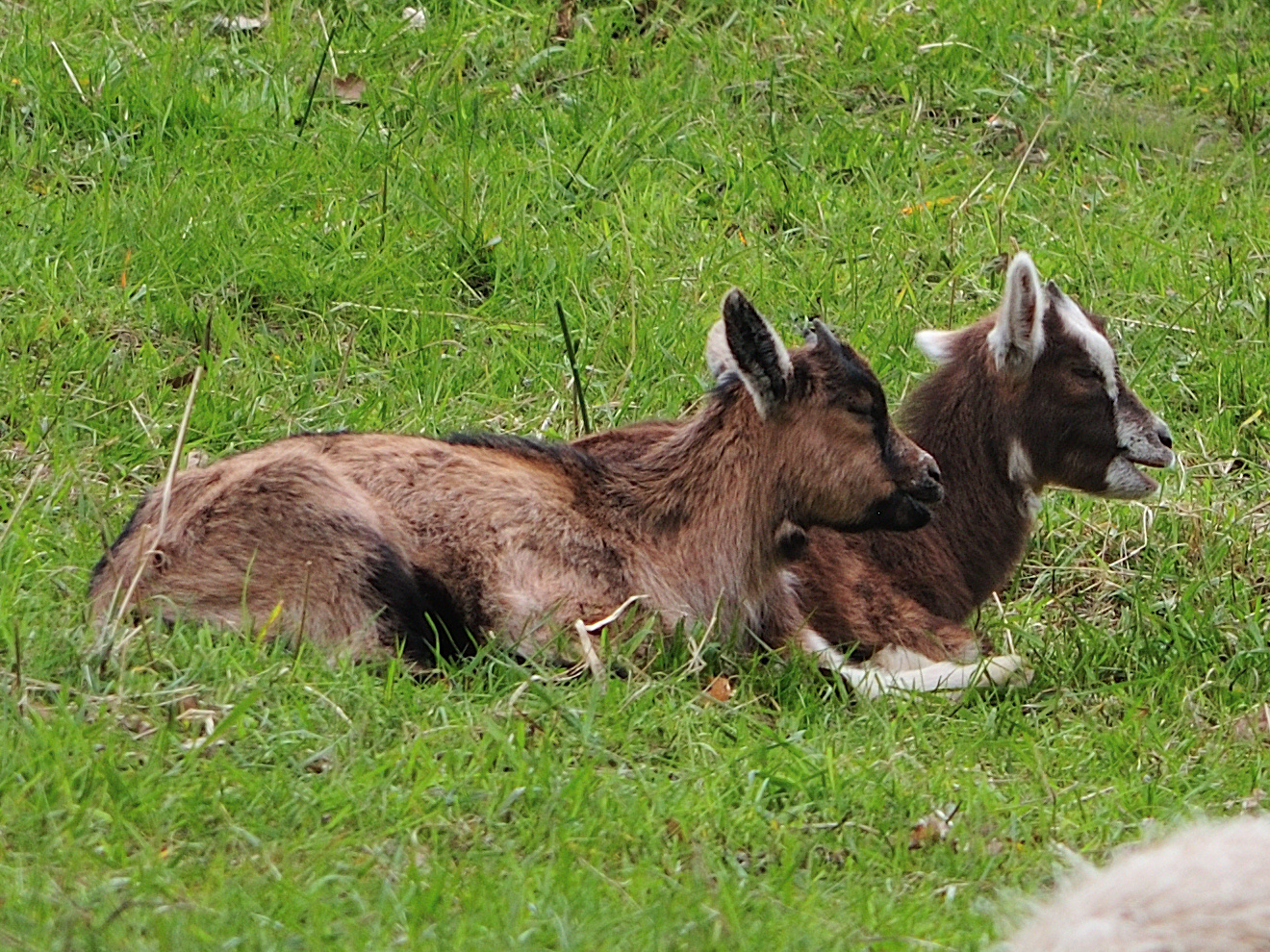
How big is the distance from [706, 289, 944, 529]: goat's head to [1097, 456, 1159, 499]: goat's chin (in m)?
0.81

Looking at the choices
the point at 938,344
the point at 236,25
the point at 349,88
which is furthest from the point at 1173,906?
the point at 236,25

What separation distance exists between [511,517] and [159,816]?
1.72 meters

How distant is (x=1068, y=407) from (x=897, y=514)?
840 millimetres

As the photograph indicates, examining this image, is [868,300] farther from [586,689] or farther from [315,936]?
[315,936]

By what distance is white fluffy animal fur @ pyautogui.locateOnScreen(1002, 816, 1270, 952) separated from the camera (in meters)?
3.15

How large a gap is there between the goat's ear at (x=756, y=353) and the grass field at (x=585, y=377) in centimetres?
81

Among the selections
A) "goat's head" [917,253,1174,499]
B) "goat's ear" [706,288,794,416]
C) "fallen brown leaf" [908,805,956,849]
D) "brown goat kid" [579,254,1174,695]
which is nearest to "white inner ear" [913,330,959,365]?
"brown goat kid" [579,254,1174,695]

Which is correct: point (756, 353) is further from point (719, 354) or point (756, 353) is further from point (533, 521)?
point (533, 521)

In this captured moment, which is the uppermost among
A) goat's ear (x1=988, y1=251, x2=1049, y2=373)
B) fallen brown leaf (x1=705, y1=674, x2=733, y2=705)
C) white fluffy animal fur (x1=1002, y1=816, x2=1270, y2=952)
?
white fluffy animal fur (x1=1002, y1=816, x2=1270, y2=952)

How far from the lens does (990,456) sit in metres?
6.44

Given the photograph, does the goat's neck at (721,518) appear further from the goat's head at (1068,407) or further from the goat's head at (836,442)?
the goat's head at (1068,407)

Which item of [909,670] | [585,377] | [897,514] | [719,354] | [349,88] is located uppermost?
[719,354]

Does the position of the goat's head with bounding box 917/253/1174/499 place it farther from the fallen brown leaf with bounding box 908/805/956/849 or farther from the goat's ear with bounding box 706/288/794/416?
the fallen brown leaf with bounding box 908/805/956/849

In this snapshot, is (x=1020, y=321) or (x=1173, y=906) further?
(x=1020, y=321)
